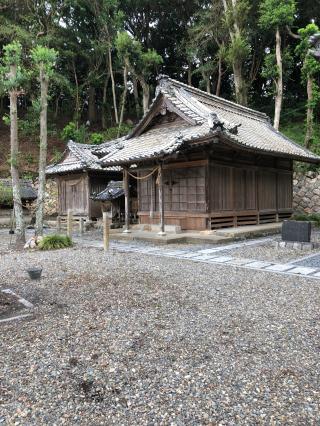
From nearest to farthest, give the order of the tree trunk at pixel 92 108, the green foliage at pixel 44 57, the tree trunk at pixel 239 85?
the green foliage at pixel 44 57, the tree trunk at pixel 239 85, the tree trunk at pixel 92 108

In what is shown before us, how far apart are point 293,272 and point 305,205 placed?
42.7ft

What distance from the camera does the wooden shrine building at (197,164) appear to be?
11141 mm

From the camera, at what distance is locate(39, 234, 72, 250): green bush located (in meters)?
9.93

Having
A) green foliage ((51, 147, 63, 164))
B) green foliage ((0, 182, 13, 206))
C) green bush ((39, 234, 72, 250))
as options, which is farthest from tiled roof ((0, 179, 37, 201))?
green bush ((39, 234, 72, 250))

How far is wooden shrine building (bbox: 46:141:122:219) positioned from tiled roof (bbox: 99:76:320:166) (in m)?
2.88

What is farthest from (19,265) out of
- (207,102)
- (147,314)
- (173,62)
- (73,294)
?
(173,62)

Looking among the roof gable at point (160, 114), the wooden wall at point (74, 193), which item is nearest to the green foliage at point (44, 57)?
the roof gable at point (160, 114)

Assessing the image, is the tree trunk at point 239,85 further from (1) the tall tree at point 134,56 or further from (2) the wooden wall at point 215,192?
(2) the wooden wall at point 215,192

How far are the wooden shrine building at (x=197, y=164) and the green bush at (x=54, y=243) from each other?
118 inches

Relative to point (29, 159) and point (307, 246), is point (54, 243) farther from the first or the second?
point (29, 159)

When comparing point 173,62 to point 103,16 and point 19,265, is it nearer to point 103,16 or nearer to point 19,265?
point 103,16

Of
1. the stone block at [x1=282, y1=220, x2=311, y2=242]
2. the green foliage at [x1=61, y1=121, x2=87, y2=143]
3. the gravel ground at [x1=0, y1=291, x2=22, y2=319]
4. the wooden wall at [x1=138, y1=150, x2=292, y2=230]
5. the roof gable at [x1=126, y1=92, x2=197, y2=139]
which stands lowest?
the gravel ground at [x1=0, y1=291, x2=22, y2=319]

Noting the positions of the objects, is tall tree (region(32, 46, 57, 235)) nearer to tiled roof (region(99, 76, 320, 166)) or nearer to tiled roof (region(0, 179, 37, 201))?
tiled roof (region(99, 76, 320, 166))

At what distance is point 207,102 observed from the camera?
49.4 feet
